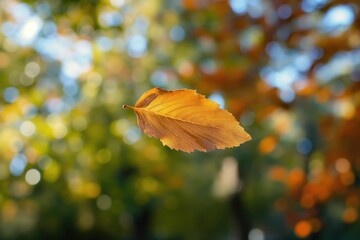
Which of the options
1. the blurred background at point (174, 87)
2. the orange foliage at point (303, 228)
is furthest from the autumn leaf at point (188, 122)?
the orange foliage at point (303, 228)

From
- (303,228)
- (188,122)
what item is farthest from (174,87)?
(188,122)

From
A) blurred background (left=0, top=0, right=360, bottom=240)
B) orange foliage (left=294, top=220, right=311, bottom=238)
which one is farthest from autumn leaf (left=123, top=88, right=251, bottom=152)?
orange foliage (left=294, top=220, right=311, bottom=238)

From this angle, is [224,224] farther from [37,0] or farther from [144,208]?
[37,0]

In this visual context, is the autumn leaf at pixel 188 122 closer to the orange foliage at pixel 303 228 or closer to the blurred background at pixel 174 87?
the blurred background at pixel 174 87

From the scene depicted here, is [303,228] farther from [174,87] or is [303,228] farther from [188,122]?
[188,122]

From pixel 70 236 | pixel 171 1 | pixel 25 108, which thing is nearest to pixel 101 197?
pixel 70 236

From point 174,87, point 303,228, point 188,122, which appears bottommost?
point 188,122
